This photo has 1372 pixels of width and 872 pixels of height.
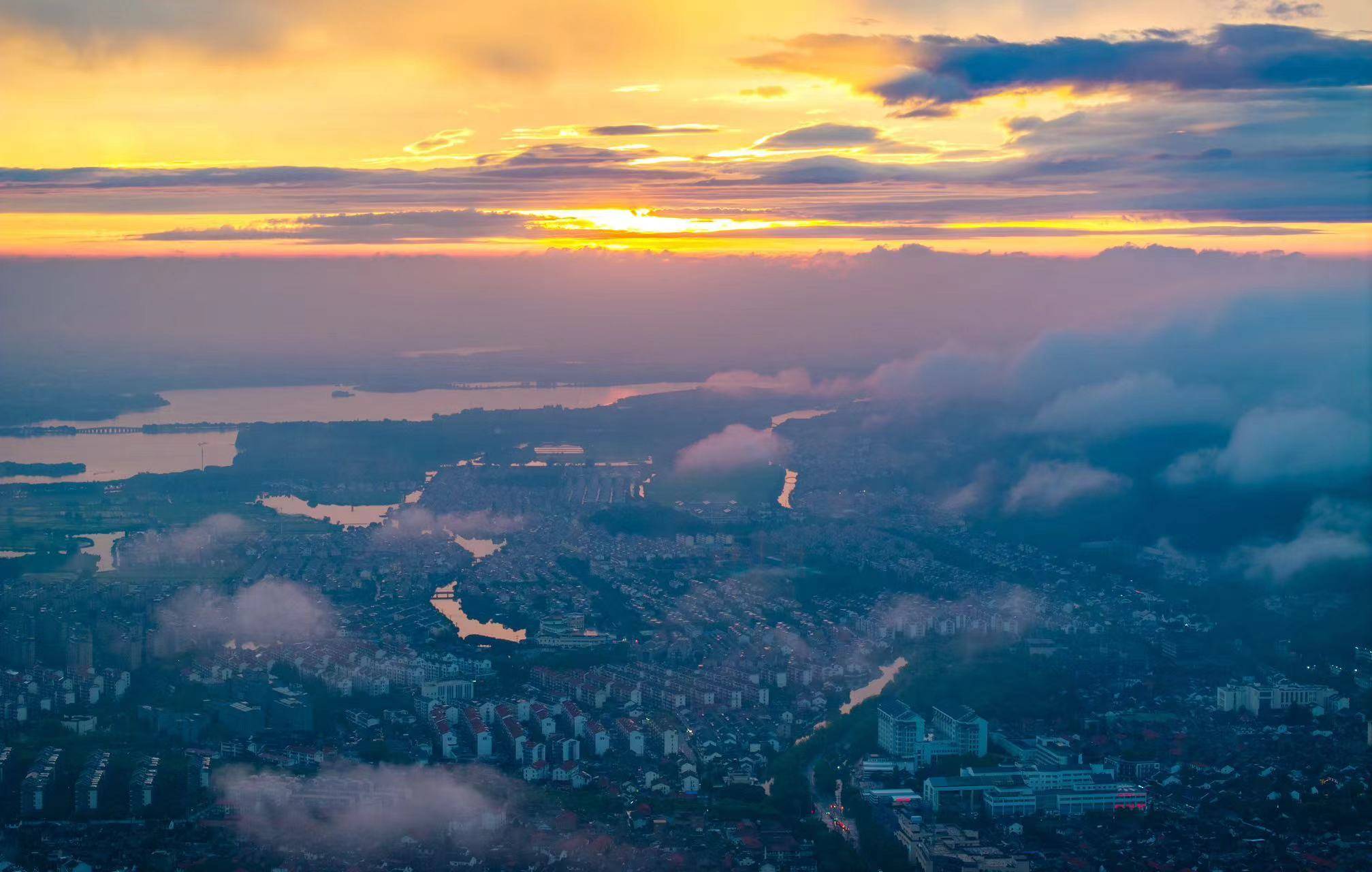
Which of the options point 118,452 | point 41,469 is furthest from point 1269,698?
point 118,452

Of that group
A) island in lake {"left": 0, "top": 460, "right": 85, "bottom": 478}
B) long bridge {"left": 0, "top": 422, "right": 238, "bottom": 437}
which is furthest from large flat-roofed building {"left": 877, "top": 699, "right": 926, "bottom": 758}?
long bridge {"left": 0, "top": 422, "right": 238, "bottom": 437}

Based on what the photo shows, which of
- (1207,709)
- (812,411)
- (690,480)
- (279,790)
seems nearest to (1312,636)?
(1207,709)

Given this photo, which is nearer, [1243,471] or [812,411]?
[1243,471]

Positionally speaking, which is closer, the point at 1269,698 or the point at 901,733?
the point at 901,733

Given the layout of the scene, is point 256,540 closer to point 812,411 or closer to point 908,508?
point 908,508

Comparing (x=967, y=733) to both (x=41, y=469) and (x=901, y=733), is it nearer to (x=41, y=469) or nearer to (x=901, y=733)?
(x=901, y=733)

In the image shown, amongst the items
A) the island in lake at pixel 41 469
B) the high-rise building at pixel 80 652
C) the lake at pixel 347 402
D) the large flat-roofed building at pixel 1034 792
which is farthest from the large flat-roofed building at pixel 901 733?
the lake at pixel 347 402

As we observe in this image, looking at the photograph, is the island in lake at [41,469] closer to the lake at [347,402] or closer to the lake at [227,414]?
the lake at [227,414]

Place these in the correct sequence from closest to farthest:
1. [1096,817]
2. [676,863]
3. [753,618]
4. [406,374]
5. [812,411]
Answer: [676,863]
[1096,817]
[753,618]
[812,411]
[406,374]
